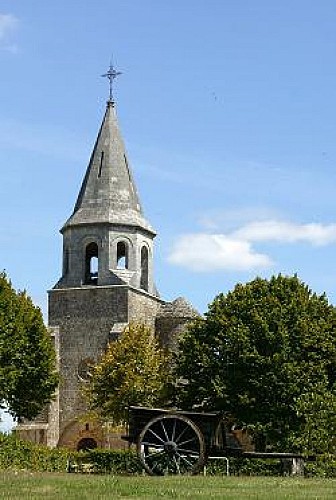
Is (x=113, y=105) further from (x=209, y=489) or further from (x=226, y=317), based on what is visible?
(x=209, y=489)

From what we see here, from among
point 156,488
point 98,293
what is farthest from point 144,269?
point 156,488

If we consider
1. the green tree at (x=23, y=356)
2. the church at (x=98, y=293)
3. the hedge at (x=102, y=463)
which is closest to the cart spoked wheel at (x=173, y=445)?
the hedge at (x=102, y=463)

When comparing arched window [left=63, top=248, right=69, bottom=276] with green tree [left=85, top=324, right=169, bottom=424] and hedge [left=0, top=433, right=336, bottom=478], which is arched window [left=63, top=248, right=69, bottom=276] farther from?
hedge [left=0, top=433, right=336, bottom=478]

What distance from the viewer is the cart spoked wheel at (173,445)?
25453 millimetres

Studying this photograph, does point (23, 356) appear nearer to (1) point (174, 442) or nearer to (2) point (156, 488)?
(1) point (174, 442)

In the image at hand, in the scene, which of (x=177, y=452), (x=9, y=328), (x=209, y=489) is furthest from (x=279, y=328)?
(x=209, y=489)

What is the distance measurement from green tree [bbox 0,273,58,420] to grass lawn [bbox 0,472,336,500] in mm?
23618

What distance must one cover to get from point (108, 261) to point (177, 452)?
34070 mm

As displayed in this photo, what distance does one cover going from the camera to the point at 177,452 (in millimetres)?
25484

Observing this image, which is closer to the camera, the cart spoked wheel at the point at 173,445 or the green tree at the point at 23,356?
the cart spoked wheel at the point at 173,445

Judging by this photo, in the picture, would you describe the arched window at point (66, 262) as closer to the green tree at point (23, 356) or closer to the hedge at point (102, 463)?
the green tree at point (23, 356)

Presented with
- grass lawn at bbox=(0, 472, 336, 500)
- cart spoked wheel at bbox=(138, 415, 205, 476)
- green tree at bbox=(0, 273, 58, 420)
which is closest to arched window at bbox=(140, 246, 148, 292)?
green tree at bbox=(0, 273, 58, 420)

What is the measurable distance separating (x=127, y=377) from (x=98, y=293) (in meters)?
8.77

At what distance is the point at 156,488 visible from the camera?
66.9ft
